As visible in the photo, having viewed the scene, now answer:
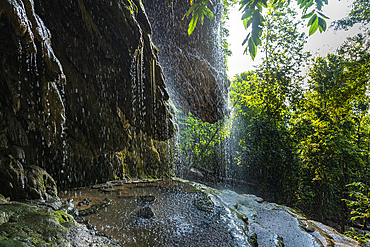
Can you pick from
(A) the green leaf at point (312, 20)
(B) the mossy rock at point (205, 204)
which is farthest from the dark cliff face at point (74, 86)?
(A) the green leaf at point (312, 20)

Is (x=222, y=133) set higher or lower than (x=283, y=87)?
lower

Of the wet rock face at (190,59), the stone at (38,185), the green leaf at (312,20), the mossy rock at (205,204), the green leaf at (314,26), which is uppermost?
the wet rock face at (190,59)

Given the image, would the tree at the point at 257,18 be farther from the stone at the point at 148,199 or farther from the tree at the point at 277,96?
the tree at the point at 277,96

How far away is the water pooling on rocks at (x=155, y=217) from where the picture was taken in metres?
2.62

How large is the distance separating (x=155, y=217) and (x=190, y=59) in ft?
24.2

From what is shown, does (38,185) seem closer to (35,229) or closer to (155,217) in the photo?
(35,229)

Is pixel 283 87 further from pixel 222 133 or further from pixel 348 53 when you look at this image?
pixel 222 133

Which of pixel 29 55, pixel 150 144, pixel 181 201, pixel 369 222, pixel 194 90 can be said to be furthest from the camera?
pixel 194 90

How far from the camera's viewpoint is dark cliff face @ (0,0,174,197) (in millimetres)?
2904

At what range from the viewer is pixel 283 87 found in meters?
6.62

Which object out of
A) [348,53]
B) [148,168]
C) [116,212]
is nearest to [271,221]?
[116,212]

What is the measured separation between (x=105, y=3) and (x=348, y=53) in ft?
26.9

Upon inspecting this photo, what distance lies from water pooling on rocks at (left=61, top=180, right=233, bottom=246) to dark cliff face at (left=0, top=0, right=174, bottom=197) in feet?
3.63

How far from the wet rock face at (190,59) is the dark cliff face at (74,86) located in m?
4.14
